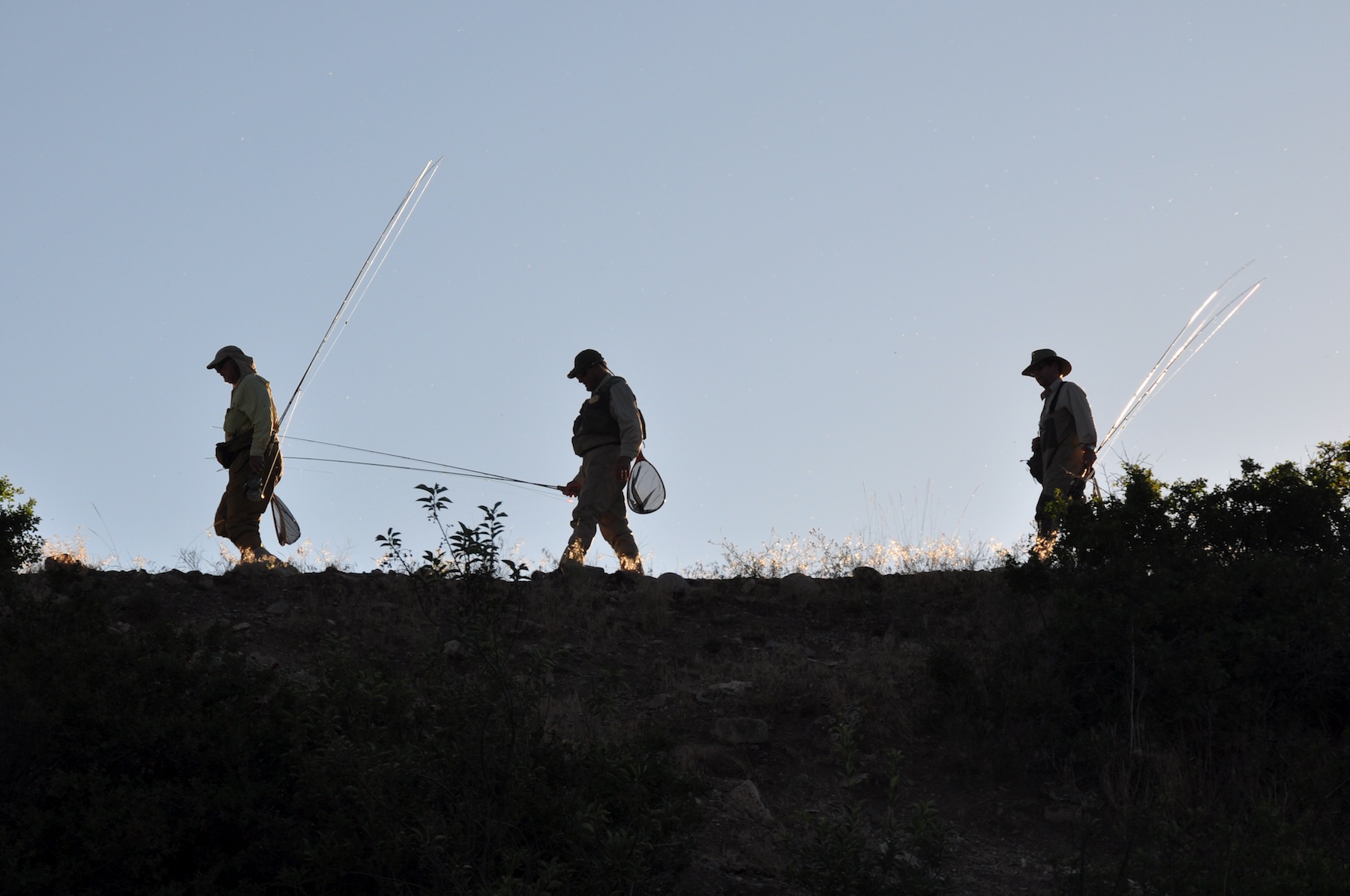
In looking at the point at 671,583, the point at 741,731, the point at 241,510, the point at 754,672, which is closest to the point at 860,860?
the point at 741,731

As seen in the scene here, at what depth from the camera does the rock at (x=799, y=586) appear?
353 inches

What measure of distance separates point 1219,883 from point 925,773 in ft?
6.62

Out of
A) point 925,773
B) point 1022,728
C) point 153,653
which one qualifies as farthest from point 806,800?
point 153,653

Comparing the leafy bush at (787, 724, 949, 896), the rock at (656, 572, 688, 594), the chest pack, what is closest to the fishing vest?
the rock at (656, 572, 688, 594)

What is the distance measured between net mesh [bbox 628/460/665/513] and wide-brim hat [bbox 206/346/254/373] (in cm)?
317

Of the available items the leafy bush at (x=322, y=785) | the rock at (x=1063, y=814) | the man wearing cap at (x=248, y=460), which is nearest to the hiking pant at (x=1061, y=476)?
the rock at (x=1063, y=814)

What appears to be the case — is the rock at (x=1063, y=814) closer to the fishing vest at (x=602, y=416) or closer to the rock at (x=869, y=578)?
the rock at (x=869, y=578)

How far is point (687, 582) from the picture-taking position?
917cm

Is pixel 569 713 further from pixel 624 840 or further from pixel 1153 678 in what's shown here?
pixel 1153 678

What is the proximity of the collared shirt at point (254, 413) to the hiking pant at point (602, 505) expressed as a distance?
8.03 feet

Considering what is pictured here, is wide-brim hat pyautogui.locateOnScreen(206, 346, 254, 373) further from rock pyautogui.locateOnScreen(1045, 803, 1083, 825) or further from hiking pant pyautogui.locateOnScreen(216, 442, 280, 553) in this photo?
rock pyautogui.locateOnScreen(1045, 803, 1083, 825)

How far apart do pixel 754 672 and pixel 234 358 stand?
5191 millimetres

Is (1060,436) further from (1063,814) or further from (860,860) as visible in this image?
(860,860)

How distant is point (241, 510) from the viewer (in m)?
9.79
